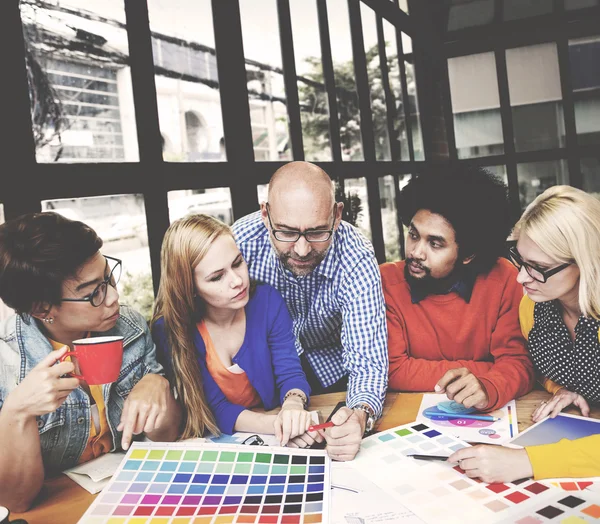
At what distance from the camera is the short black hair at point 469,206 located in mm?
2125

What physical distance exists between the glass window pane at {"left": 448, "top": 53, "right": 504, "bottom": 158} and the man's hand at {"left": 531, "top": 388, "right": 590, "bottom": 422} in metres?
5.60

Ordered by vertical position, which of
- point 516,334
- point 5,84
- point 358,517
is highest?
point 5,84

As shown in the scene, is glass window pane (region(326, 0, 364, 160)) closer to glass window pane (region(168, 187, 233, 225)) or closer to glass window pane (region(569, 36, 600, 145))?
glass window pane (region(168, 187, 233, 225))

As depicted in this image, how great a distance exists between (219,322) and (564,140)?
596 centimetres

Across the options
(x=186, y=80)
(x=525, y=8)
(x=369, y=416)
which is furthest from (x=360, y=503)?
(x=525, y=8)

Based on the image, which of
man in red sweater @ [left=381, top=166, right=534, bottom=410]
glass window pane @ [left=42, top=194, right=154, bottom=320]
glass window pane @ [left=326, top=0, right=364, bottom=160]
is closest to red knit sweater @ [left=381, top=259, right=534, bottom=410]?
man in red sweater @ [left=381, top=166, right=534, bottom=410]

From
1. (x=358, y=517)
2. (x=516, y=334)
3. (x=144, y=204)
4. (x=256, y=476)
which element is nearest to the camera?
(x=358, y=517)

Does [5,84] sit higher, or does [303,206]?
[5,84]

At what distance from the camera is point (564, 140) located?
6461 millimetres

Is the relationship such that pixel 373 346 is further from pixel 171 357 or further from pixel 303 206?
pixel 171 357

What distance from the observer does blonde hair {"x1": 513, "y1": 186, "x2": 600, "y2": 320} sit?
1425 mm

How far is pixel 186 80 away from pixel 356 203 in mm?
1556

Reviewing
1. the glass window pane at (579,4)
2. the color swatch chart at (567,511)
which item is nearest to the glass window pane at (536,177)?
the glass window pane at (579,4)

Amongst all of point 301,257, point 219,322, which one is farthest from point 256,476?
point 301,257
